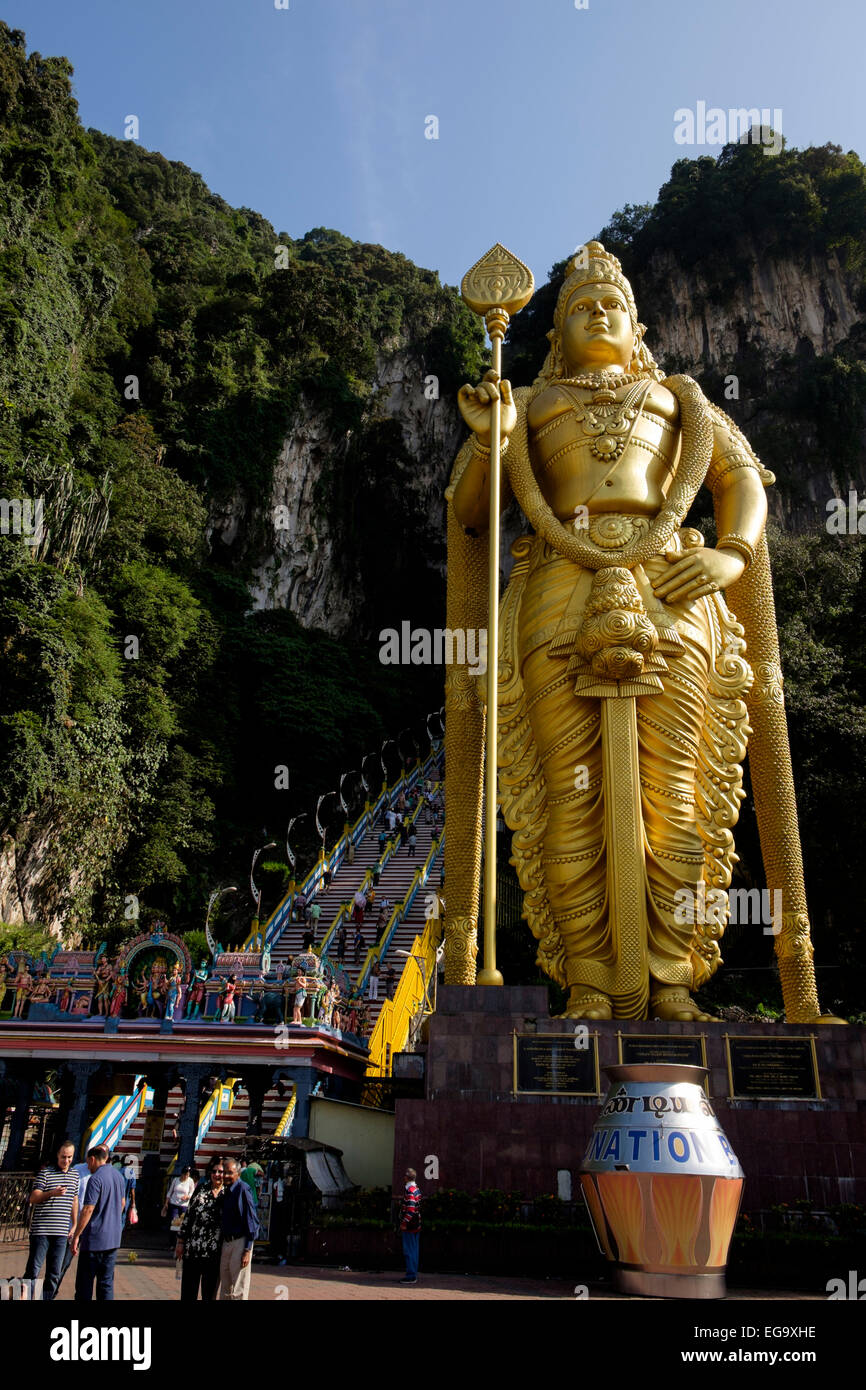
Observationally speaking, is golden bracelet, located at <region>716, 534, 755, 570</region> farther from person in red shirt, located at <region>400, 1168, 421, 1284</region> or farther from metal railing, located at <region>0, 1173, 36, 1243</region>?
metal railing, located at <region>0, 1173, 36, 1243</region>

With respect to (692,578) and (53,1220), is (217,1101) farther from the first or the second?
(692,578)

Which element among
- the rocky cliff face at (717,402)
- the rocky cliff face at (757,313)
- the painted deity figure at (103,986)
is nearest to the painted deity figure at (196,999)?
the painted deity figure at (103,986)

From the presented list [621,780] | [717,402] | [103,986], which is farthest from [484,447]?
[717,402]

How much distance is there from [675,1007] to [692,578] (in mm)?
3291

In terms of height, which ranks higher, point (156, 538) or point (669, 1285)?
point (156, 538)

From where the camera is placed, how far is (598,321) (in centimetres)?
921

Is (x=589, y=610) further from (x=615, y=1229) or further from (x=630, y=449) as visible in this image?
(x=615, y=1229)

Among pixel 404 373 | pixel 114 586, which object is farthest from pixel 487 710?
pixel 404 373

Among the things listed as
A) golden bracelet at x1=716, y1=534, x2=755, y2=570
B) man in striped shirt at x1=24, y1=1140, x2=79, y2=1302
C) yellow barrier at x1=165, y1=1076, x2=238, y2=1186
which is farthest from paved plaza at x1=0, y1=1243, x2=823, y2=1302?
golden bracelet at x1=716, y1=534, x2=755, y2=570

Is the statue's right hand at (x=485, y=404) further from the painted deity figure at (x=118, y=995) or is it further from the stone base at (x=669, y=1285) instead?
the painted deity figure at (x=118, y=995)

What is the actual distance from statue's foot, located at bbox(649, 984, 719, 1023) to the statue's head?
17.7ft

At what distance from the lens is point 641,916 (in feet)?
24.5

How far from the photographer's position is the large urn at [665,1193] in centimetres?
463

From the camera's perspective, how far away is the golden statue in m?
7.71
